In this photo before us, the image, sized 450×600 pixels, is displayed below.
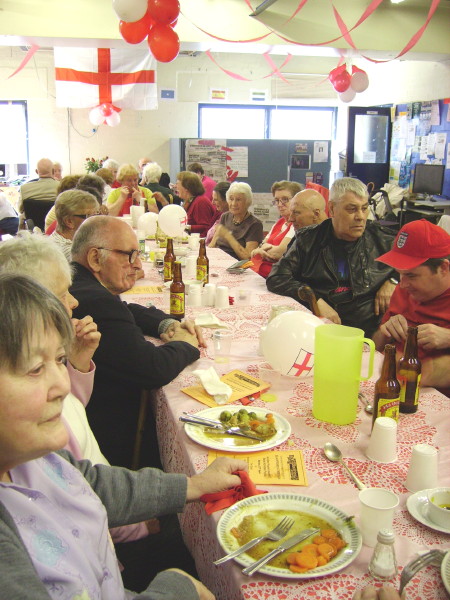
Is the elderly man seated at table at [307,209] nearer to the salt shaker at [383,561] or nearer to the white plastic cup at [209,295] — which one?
the white plastic cup at [209,295]

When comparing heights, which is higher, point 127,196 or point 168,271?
point 127,196

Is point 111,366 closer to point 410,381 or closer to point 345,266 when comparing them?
point 410,381

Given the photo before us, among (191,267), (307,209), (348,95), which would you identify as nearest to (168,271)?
(191,267)

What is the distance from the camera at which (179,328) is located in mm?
2393

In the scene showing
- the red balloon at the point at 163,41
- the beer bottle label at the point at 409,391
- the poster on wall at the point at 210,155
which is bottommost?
the beer bottle label at the point at 409,391

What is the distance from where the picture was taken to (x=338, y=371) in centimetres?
160

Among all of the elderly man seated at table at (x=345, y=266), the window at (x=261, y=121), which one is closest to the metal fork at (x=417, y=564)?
the elderly man seated at table at (x=345, y=266)

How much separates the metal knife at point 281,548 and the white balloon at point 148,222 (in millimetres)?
4485

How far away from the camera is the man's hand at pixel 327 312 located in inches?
122

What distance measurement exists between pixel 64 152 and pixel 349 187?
9.06m

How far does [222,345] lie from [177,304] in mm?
576

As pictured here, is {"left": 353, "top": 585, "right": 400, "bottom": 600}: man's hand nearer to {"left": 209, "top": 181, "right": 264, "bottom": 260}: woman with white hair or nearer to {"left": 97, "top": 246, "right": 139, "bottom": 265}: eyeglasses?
{"left": 97, "top": 246, "right": 139, "bottom": 265}: eyeglasses

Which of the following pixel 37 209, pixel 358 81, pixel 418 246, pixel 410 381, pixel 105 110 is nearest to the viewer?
pixel 410 381

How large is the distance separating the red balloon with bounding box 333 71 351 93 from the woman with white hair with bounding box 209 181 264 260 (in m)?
2.98
